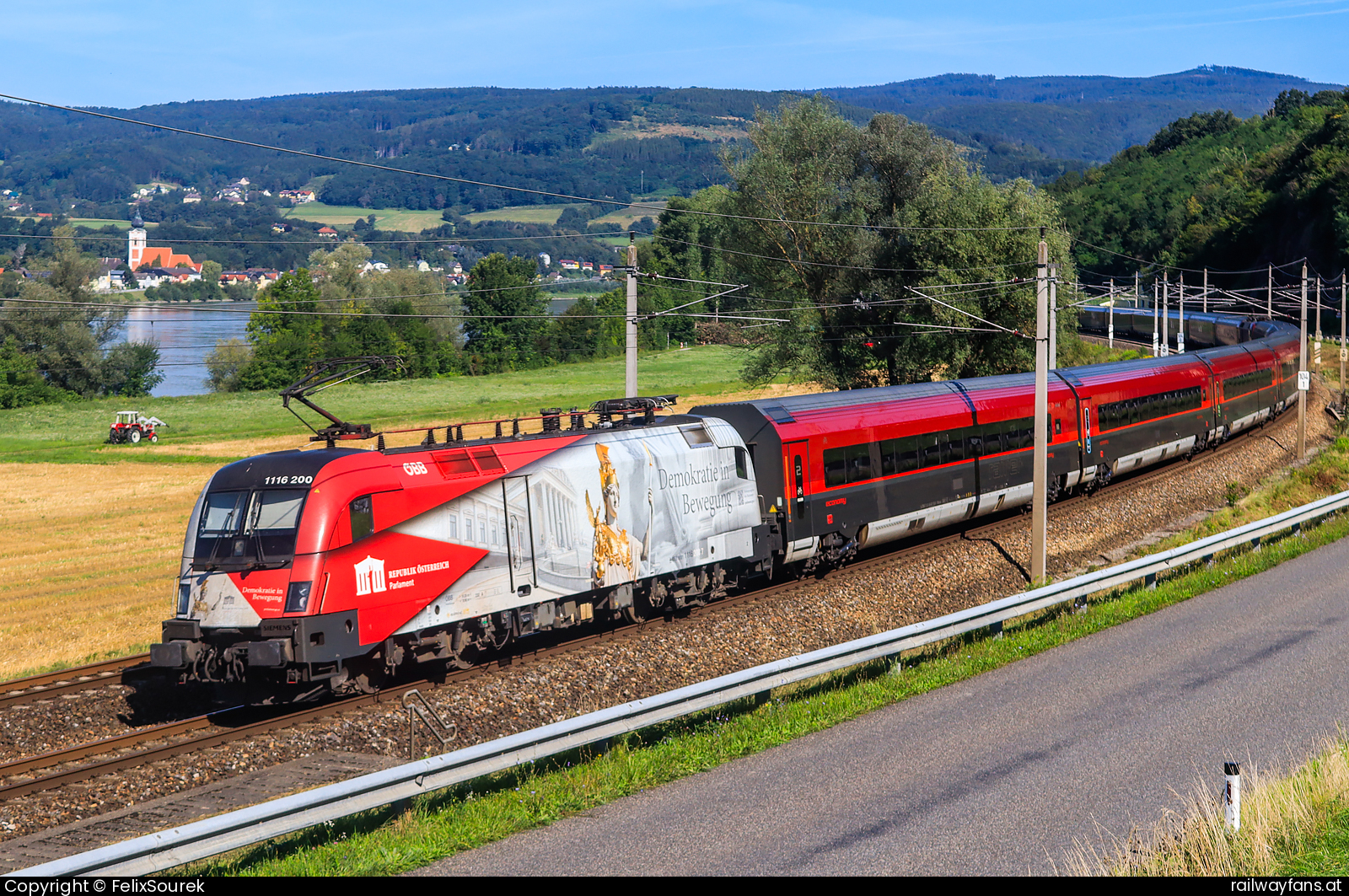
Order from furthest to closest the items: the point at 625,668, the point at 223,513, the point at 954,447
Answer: the point at 954,447
the point at 625,668
the point at 223,513

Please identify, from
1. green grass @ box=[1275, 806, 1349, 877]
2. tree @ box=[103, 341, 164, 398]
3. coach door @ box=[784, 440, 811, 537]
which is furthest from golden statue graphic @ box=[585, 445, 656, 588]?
tree @ box=[103, 341, 164, 398]

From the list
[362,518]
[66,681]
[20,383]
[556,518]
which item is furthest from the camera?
[20,383]

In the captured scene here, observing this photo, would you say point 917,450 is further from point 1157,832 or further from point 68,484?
point 68,484

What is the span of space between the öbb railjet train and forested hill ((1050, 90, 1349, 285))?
93020 mm

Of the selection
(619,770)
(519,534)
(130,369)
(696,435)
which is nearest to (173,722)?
(519,534)

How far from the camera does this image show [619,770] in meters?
11.5

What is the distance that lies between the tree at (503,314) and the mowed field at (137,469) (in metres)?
8.78

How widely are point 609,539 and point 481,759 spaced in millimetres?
8610

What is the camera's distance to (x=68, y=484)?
47.9 m

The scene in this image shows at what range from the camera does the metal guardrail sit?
27.9 feet

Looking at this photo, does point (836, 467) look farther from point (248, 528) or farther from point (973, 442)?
point (248, 528)

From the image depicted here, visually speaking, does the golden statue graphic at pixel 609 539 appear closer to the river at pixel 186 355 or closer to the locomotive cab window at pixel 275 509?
the locomotive cab window at pixel 275 509

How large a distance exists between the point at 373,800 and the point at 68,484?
144 ft

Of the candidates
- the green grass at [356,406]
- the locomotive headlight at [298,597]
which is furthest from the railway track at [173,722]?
the green grass at [356,406]
